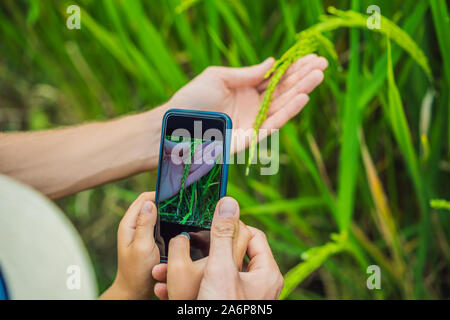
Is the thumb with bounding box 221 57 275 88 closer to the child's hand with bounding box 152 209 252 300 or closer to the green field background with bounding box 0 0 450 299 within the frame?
the green field background with bounding box 0 0 450 299

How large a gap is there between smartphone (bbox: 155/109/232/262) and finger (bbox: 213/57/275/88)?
0.29 feet

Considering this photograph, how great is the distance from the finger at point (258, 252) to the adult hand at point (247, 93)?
100 millimetres

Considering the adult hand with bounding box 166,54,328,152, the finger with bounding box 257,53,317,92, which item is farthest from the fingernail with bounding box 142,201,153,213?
the finger with bounding box 257,53,317,92

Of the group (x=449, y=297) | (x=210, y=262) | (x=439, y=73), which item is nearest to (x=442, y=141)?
(x=439, y=73)

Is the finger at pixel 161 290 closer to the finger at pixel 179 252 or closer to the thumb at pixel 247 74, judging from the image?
the finger at pixel 179 252

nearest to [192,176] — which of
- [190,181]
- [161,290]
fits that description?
[190,181]

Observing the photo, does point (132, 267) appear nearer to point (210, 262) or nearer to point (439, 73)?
point (210, 262)

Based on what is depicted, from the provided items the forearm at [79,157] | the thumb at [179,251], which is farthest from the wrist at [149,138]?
the thumb at [179,251]

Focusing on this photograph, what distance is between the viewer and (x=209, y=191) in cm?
37

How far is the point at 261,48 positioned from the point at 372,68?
0.14 meters

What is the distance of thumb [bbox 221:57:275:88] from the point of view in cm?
45
